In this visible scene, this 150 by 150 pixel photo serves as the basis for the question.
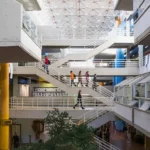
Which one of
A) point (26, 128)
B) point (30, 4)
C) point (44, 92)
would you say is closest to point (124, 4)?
point (30, 4)

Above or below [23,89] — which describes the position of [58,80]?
above

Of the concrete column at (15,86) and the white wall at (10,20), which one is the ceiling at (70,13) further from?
the white wall at (10,20)

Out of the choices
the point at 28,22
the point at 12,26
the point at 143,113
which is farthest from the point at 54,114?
the point at 12,26

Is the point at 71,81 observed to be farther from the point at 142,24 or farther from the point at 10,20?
the point at 10,20

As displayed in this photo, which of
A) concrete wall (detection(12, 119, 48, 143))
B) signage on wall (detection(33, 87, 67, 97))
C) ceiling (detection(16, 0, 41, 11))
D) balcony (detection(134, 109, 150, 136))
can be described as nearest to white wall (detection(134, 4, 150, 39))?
balcony (detection(134, 109, 150, 136))

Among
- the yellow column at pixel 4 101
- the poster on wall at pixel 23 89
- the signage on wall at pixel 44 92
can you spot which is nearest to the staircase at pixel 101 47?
the poster on wall at pixel 23 89

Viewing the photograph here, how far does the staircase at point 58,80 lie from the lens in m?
25.4

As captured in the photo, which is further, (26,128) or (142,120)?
(26,128)

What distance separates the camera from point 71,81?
2641 cm

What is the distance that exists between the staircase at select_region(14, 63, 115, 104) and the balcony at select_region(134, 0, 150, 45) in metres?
13.1

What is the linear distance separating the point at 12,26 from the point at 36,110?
1546 cm

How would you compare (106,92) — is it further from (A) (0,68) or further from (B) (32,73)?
(A) (0,68)

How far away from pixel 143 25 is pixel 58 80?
15583 mm

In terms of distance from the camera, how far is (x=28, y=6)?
1691cm
